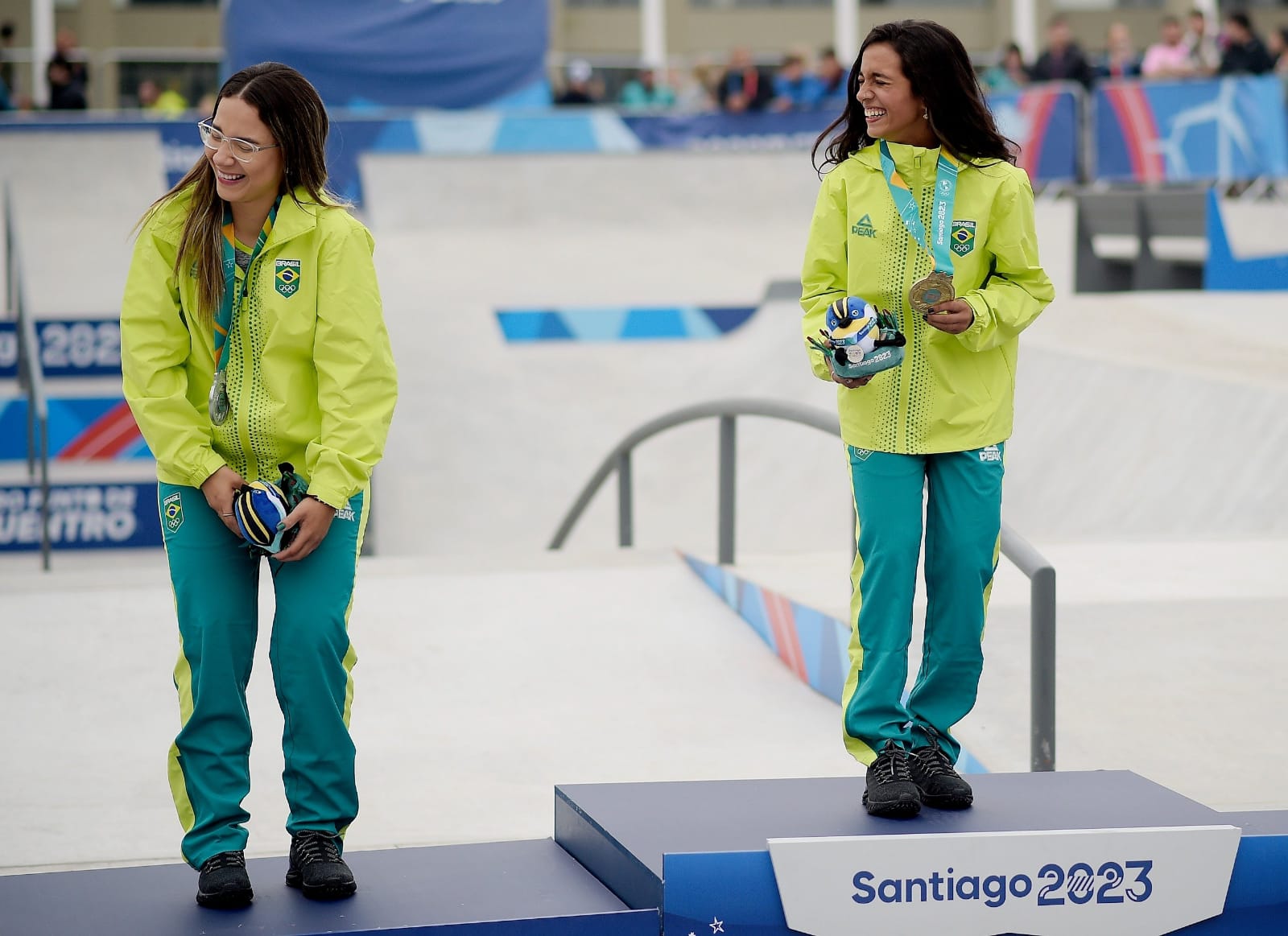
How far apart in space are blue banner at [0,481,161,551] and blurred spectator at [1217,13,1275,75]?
11412mm

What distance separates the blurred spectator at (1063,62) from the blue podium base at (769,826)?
15.8 meters

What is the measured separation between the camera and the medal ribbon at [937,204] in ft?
11.6

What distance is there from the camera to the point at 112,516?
11062 mm

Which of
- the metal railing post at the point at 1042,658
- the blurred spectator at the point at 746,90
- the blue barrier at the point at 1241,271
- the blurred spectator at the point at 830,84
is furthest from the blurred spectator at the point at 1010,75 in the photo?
the metal railing post at the point at 1042,658

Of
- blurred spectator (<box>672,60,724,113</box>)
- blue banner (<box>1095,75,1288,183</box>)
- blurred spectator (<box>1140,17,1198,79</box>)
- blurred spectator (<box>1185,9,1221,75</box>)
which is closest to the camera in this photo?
blue banner (<box>1095,75,1288,183</box>)

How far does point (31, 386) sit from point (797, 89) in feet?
41.6

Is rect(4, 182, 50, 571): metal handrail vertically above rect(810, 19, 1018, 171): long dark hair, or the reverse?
rect(810, 19, 1018, 171): long dark hair

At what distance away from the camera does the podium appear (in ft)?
10.8

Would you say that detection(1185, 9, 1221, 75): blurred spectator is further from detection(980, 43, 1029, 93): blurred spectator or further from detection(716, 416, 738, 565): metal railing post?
detection(716, 416, 738, 565): metal railing post

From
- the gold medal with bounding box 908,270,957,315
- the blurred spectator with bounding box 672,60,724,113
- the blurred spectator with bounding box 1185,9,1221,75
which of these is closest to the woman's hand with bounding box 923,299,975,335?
the gold medal with bounding box 908,270,957,315

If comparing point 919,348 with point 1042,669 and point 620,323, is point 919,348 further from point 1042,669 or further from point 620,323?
point 620,323

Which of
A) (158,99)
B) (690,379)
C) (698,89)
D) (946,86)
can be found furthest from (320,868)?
(698,89)

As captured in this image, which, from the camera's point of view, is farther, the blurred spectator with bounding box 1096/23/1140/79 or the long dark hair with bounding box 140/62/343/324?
the blurred spectator with bounding box 1096/23/1140/79

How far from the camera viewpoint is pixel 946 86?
356cm
